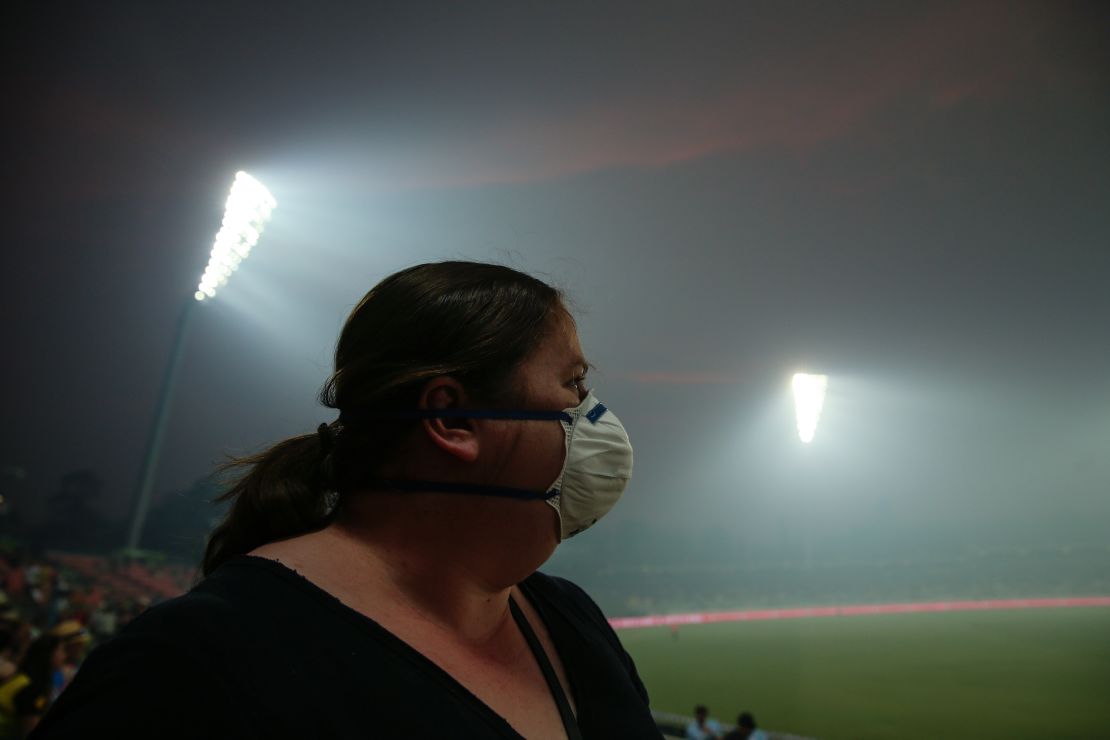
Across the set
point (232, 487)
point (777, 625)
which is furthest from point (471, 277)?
point (777, 625)

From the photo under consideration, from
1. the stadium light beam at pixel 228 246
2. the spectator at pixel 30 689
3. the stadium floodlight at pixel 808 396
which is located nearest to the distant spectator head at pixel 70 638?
the spectator at pixel 30 689

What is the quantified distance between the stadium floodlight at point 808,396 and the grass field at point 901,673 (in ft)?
18.2

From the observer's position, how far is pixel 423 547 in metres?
0.99

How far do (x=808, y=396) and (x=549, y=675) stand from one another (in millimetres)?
14719

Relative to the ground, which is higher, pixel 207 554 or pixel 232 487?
pixel 232 487

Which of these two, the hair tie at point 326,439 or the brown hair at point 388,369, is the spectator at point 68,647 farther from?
the hair tie at point 326,439

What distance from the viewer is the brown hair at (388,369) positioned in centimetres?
104

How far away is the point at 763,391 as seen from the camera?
16.3 m

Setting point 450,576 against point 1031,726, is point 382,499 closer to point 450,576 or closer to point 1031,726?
point 450,576

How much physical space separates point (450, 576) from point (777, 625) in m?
20.8

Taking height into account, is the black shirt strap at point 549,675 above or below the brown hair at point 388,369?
below

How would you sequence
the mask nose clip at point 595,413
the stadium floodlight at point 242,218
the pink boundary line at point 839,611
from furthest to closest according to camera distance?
1. the pink boundary line at point 839,611
2. the stadium floodlight at point 242,218
3. the mask nose clip at point 595,413

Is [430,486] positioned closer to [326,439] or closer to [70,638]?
[326,439]

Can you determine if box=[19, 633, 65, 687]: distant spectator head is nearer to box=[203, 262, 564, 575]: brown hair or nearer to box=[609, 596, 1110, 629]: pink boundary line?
box=[203, 262, 564, 575]: brown hair
